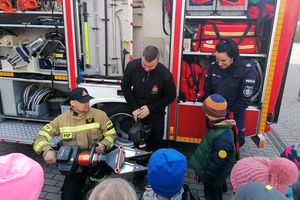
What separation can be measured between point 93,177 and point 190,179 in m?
1.44

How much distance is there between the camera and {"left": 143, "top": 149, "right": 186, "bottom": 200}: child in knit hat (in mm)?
1651

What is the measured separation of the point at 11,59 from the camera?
13.7ft

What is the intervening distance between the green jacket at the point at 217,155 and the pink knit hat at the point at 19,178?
1.57 metres

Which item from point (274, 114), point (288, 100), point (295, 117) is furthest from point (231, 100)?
point (288, 100)

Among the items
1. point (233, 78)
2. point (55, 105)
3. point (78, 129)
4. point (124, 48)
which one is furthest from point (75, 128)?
point (233, 78)

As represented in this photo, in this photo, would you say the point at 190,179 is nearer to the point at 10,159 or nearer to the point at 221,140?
the point at 221,140

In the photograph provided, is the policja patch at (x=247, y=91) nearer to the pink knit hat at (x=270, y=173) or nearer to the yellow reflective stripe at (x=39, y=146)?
the pink knit hat at (x=270, y=173)

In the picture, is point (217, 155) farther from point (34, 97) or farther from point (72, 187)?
point (34, 97)

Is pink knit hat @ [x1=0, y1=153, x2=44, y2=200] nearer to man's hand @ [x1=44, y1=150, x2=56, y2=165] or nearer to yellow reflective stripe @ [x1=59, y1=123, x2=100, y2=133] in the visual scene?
man's hand @ [x1=44, y1=150, x2=56, y2=165]

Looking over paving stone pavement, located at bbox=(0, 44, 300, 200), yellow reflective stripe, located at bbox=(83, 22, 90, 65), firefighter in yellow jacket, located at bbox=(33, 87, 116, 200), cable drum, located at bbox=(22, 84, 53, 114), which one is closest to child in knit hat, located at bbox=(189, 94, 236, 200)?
paving stone pavement, located at bbox=(0, 44, 300, 200)

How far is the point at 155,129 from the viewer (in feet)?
11.4

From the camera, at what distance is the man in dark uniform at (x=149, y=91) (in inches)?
129

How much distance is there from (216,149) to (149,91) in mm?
1217

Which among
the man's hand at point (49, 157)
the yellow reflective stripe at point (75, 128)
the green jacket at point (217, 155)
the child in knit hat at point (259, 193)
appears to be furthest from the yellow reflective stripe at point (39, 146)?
the child in knit hat at point (259, 193)
